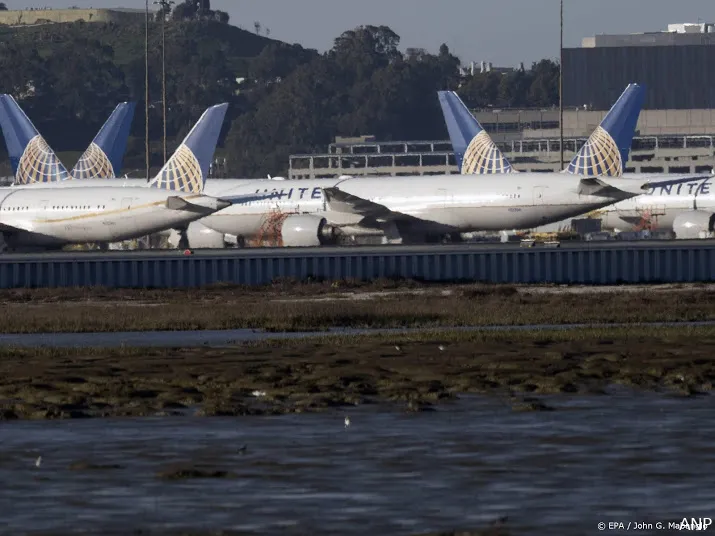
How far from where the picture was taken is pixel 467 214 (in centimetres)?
8881

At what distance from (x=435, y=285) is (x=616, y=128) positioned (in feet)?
134

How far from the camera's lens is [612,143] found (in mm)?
102750

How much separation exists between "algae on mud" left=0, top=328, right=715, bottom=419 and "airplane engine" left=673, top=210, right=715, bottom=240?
45.1 m

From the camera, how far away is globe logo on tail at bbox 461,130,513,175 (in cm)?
11306

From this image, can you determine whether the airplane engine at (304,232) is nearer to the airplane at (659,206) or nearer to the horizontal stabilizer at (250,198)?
the horizontal stabilizer at (250,198)

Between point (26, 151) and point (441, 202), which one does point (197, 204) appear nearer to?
point (441, 202)

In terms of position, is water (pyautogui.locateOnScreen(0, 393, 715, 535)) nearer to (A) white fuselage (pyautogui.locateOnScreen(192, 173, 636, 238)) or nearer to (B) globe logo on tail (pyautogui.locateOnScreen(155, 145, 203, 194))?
(A) white fuselage (pyautogui.locateOnScreen(192, 173, 636, 238))

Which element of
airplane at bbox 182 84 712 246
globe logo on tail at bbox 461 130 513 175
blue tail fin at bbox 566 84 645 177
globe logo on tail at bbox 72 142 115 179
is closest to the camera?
airplane at bbox 182 84 712 246

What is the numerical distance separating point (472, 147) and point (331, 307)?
60.6 metres

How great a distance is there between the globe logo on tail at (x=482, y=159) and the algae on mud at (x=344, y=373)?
69977mm

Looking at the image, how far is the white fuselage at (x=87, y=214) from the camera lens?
279ft

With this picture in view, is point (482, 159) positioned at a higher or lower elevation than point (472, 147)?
lower

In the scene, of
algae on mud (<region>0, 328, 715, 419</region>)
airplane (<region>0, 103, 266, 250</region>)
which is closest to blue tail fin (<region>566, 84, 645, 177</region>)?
airplane (<region>0, 103, 266, 250</region>)

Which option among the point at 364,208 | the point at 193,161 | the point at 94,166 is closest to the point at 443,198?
the point at 364,208
